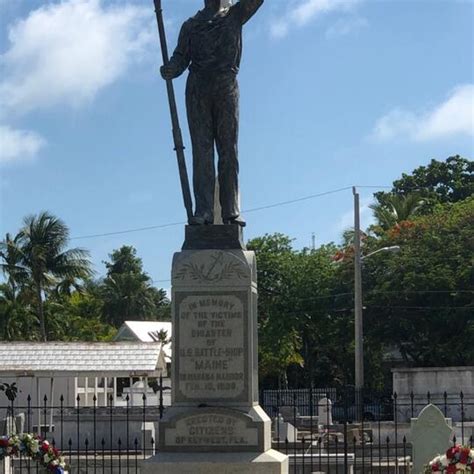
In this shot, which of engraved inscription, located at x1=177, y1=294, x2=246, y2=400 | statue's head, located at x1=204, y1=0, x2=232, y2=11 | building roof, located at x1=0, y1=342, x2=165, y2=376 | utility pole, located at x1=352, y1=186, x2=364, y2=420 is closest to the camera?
engraved inscription, located at x1=177, y1=294, x2=246, y2=400

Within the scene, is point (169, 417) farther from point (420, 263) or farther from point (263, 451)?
point (420, 263)

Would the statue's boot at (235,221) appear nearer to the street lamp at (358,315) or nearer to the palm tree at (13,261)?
the street lamp at (358,315)

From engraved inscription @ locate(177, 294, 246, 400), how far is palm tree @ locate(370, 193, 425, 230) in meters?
45.4

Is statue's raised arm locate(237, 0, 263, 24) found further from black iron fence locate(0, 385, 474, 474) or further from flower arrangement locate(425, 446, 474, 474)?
flower arrangement locate(425, 446, 474, 474)

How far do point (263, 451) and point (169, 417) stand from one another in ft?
3.40

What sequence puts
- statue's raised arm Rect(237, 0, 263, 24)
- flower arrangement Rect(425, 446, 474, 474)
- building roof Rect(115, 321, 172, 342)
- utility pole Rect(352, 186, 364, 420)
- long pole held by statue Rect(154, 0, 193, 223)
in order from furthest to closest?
building roof Rect(115, 321, 172, 342) < utility pole Rect(352, 186, 364, 420) < long pole held by statue Rect(154, 0, 193, 223) < statue's raised arm Rect(237, 0, 263, 24) < flower arrangement Rect(425, 446, 474, 474)

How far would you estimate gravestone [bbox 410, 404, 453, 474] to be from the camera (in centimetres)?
1741

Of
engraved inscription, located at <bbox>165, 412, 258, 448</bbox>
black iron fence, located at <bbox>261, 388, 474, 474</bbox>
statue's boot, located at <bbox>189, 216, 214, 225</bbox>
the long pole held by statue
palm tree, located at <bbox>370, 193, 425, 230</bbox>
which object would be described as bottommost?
black iron fence, located at <bbox>261, 388, 474, 474</bbox>

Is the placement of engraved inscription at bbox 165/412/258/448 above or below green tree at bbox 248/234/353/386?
below

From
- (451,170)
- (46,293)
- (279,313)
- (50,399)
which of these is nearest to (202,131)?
(50,399)

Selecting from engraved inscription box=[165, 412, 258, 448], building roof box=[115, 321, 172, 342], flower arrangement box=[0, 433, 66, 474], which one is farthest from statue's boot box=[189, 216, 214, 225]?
building roof box=[115, 321, 172, 342]

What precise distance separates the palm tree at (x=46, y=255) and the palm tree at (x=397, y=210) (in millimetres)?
16033

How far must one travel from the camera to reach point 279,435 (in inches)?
928

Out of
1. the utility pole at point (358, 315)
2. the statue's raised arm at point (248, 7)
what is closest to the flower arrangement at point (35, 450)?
the statue's raised arm at point (248, 7)
